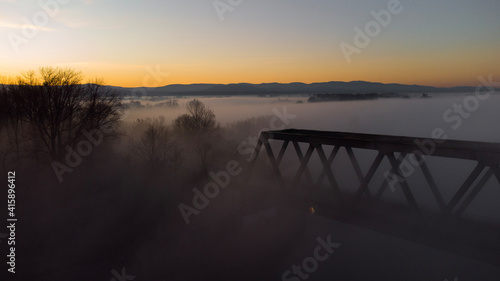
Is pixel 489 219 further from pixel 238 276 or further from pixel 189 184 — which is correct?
pixel 189 184

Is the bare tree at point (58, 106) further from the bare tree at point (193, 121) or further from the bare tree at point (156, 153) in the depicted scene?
the bare tree at point (193, 121)

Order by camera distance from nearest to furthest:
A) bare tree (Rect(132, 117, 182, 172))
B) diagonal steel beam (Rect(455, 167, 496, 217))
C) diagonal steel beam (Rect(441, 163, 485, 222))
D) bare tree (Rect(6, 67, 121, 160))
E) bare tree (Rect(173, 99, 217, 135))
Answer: diagonal steel beam (Rect(441, 163, 485, 222)), diagonal steel beam (Rect(455, 167, 496, 217)), bare tree (Rect(6, 67, 121, 160)), bare tree (Rect(132, 117, 182, 172)), bare tree (Rect(173, 99, 217, 135))

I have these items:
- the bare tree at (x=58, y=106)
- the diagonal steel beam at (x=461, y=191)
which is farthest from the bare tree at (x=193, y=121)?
the diagonal steel beam at (x=461, y=191)

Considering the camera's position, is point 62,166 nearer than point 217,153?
Yes

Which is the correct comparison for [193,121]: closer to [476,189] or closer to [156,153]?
[156,153]

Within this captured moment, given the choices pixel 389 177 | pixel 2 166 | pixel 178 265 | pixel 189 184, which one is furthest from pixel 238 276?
pixel 2 166

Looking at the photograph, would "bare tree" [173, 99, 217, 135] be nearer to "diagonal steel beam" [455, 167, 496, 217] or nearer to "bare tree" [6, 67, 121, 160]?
"bare tree" [6, 67, 121, 160]

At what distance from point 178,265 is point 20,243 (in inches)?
582

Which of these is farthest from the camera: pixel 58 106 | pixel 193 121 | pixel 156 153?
pixel 193 121

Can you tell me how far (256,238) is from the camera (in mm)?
18359

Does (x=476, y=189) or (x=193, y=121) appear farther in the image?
(x=193, y=121)

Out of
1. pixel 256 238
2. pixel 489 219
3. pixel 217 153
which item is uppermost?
pixel 489 219

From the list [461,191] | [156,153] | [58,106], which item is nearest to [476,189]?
[461,191]

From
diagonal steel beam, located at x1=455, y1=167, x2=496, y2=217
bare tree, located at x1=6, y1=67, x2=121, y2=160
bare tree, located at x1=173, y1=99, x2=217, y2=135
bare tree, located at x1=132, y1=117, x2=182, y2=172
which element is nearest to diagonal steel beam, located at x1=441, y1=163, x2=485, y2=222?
diagonal steel beam, located at x1=455, y1=167, x2=496, y2=217
